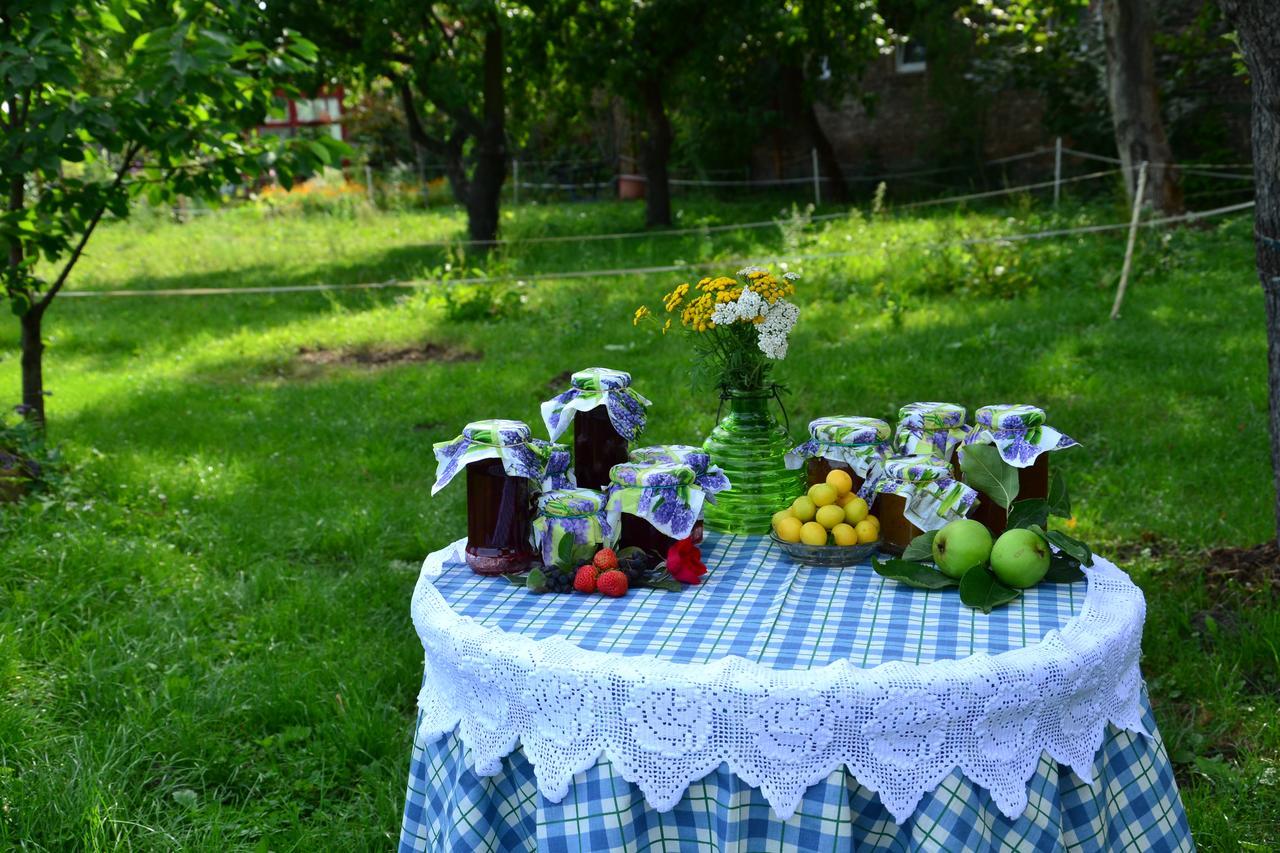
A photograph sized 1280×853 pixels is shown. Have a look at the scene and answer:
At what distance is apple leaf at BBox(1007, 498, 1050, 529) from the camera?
8.77ft

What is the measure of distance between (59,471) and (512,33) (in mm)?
11308

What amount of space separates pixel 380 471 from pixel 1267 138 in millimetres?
4877

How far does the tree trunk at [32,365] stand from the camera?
645 centimetres

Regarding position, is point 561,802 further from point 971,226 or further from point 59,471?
point 971,226

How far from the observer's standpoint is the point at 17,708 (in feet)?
12.4

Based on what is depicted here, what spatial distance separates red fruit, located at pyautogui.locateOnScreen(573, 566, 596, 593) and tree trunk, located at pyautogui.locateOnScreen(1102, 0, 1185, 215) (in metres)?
12.4

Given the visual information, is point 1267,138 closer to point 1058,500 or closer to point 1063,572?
point 1058,500

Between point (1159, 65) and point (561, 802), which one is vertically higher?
point (1159, 65)

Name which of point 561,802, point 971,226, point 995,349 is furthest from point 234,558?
point 971,226

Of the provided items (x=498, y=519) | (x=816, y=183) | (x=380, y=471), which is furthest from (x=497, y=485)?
(x=816, y=183)

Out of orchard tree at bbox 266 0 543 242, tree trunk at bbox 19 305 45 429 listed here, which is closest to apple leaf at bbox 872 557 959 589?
tree trunk at bbox 19 305 45 429

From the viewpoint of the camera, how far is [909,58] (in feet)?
75.5

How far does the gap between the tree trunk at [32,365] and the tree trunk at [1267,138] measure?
5956mm

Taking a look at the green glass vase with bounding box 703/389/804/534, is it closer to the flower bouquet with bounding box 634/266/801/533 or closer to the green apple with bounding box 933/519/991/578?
the flower bouquet with bounding box 634/266/801/533
